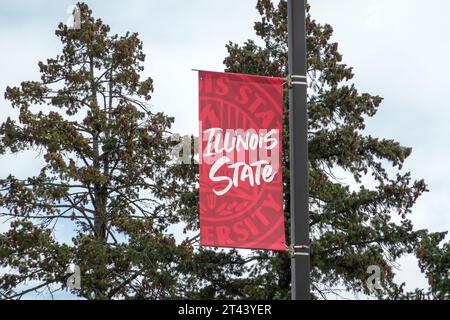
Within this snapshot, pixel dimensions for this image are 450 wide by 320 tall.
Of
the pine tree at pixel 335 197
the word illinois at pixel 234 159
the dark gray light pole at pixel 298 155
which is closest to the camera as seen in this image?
the dark gray light pole at pixel 298 155

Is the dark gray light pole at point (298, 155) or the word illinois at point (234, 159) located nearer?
the dark gray light pole at point (298, 155)

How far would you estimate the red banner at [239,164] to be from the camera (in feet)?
26.0

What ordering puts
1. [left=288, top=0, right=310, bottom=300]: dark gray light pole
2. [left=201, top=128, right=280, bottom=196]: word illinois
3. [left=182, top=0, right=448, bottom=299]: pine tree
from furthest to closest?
[left=182, top=0, right=448, bottom=299]: pine tree → [left=201, top=128, right=280, bottom=196]: word illinois → [left=288, top=0, right=310, bottom=300]: dark gray light pole

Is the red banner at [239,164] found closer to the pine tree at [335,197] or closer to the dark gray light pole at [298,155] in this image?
the dark gray light pole at [298,155]

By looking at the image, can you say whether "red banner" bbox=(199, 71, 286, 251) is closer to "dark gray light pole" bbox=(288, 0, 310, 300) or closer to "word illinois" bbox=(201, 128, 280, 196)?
"word illinois" bbox=(201, 128, 280, 196)

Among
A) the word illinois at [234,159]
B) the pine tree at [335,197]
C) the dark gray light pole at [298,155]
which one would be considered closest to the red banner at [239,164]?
the word illinois at [234,159]

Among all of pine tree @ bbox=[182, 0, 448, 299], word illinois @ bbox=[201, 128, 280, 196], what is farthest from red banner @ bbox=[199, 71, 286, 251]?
pine tree @ bbox=[182, 0, 448, 299]

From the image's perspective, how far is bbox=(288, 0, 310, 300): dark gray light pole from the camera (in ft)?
25.7

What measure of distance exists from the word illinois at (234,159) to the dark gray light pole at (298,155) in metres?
0.25

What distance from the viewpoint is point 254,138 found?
805cm

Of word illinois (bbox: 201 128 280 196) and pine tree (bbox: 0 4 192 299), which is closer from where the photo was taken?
word illinois (bbox: 201 128 280 196)

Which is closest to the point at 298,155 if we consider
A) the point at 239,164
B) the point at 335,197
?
the point at 239,164
